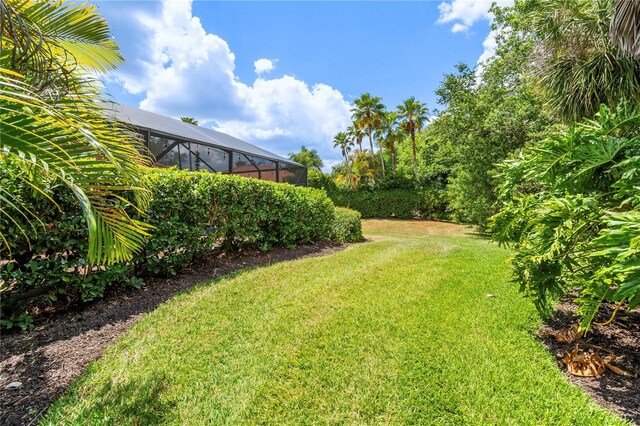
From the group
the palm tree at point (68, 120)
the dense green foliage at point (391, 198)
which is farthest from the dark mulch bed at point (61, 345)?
the dense green foliage at point (391, 198)

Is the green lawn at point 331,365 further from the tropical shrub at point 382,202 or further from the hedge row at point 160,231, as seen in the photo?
A: the tropical shrub at point 382,202

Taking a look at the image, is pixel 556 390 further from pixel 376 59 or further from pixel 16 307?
pixel 376 59

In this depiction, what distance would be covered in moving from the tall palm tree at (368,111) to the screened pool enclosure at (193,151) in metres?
14.7

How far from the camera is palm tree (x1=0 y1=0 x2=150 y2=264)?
138 cm

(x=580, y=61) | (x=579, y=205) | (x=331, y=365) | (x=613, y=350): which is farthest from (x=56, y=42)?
(x=580, y=61)

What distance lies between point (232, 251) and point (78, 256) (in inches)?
124

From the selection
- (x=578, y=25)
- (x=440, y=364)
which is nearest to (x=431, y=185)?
(x=578, y=25)

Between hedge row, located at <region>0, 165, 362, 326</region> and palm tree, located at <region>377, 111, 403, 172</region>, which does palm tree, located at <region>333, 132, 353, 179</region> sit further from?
hedge row, located at <region>0, 165, 362, 326</region>

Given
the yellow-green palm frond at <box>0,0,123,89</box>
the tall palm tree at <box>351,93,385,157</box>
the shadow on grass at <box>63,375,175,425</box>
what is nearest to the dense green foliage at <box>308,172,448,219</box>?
the tall palm tree at <box>351,93,385,157</box>

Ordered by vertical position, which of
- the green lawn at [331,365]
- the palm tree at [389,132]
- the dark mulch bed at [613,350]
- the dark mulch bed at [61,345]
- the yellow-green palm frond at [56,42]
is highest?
the palm tree at [389,132]

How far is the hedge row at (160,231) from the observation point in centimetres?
293

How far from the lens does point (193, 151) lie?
32.9ft

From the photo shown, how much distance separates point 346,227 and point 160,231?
21.1ft

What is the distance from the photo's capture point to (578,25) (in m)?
5.58
